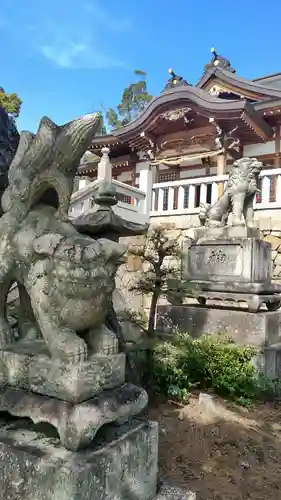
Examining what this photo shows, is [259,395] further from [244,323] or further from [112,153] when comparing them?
[112,153]

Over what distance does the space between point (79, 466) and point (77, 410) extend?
0.18 metres

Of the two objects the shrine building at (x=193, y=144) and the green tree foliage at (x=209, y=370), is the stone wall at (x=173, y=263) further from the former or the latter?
the green tree foliage at (x=209, y=370)

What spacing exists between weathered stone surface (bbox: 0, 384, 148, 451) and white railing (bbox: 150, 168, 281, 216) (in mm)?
7532

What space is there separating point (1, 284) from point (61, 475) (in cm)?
83

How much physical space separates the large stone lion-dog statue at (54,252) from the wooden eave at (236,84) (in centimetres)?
1208

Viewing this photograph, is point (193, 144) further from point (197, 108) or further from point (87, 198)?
point (87, 198)

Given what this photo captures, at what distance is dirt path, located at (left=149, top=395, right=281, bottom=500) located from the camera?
8.71ft

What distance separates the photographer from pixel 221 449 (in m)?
3.16

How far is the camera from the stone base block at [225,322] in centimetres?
507

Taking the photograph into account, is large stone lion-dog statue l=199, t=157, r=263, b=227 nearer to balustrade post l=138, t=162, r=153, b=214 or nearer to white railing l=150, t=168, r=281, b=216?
white railing l=150, t=168, r=281, b=216

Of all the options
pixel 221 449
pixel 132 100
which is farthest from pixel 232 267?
pixel 132 100

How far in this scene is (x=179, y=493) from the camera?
1.71 m

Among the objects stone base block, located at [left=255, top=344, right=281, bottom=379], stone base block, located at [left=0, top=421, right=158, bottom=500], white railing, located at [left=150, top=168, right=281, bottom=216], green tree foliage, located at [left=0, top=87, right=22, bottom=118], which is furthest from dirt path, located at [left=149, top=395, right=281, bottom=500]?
green tree foliage, located at [left=0, top=87, right=22, bottom=118]

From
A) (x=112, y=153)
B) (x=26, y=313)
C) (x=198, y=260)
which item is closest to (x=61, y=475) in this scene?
(x=26, y=313)
